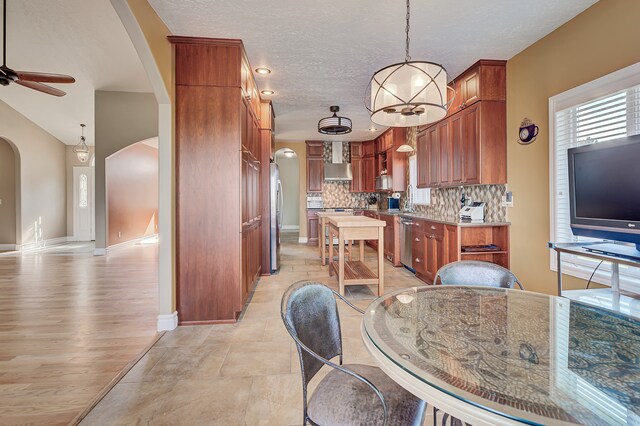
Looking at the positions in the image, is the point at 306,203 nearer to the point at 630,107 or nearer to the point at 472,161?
the point at 472,161

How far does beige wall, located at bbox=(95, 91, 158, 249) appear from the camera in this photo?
6516 mm

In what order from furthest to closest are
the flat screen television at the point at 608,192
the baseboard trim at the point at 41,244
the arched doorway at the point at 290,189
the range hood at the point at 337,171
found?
1. the arched doorway at the point at 290,189
2. the range hood at the point at 337,171
3. the baseboard trim at the point at 41,244
4. the flat screen television at the point at 608,192

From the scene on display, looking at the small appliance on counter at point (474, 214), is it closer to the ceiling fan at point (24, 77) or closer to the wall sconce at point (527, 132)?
the wall sconce at point (527, 132)

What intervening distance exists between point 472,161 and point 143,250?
7.50 metres

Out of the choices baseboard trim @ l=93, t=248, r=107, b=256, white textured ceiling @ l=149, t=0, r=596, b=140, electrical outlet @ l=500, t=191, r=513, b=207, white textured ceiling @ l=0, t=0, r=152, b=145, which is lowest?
baseboard trim @ l=93, t=248, r=107, b=256

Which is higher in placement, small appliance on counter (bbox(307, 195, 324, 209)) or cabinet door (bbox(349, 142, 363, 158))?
cabinet door (bbox(349, 142, 363, 158))

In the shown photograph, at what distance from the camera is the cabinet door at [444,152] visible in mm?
4319

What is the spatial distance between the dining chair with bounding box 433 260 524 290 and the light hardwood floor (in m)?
2.31

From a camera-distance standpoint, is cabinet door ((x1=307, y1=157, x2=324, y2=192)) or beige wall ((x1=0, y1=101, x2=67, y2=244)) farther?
cabinet door ((x1=307, y1=157, x2=324, y2=192))

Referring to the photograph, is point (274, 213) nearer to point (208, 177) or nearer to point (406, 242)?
point (208, 177)

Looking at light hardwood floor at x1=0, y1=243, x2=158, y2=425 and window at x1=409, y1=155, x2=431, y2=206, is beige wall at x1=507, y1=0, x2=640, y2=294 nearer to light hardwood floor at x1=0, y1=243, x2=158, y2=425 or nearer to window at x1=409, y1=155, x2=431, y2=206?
window at x1=409, y1=155, x2=431, y2=206

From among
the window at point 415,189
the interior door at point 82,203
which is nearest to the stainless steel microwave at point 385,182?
the window at point 415,189

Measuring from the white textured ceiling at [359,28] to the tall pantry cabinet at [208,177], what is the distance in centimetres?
28

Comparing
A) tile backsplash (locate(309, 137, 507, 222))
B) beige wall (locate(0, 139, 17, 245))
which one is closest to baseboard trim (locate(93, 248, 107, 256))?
beige wall (locate(0, 139, 17, 245))
